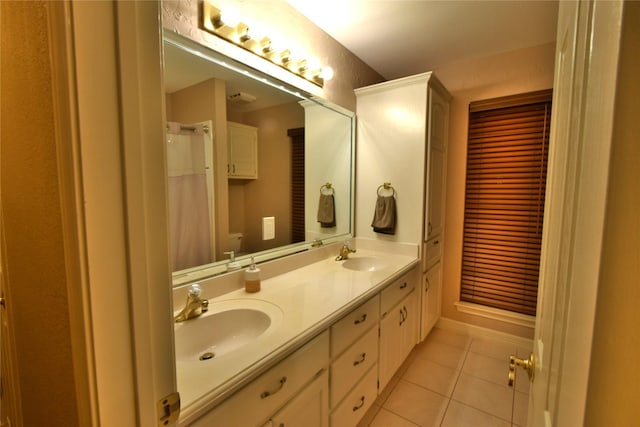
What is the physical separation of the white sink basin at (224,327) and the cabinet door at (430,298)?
1398 millimetres

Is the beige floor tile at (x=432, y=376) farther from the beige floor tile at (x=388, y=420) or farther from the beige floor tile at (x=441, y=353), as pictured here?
the beige floor tile at (x=388, y=420)

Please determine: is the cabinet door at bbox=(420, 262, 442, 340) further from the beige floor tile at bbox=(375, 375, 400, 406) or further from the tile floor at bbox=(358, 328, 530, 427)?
the beige floor tile at bbox=(375, 375, 400, 406)

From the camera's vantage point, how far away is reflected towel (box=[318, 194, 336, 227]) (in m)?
2.08

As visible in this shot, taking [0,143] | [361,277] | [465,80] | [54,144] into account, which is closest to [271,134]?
[361,277]

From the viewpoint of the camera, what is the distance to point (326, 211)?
212 cm

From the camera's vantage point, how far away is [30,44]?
0.43 metres

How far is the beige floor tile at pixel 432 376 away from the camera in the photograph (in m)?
1.90

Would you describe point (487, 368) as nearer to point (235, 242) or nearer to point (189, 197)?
point (235, 242)

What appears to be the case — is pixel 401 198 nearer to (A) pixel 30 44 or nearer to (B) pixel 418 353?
(B) pixel 418 353

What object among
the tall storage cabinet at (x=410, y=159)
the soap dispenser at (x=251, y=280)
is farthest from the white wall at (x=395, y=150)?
the soap dispenser at (x=251, y=280)

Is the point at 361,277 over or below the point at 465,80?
below

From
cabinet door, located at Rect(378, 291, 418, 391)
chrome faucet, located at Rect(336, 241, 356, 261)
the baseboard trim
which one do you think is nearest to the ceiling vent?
chrome faucet, located at Rect(336, 241, 356, 261)

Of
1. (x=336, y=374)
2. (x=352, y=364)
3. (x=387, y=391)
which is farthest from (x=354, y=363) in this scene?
(x=387, y=391)

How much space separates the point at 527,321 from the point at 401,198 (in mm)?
1434
